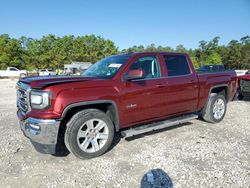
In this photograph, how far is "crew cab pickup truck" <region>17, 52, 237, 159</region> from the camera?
12.0 ft

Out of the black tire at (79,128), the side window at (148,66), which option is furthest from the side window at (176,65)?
the black tire at (79,128)

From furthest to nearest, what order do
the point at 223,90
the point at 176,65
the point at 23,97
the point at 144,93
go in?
the point at 223,90 → the point at 176,65 → the point at 144,93 → the point at 23,97

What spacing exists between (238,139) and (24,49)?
54707 mm

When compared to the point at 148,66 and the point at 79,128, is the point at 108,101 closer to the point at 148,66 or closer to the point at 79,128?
the point at 79,128

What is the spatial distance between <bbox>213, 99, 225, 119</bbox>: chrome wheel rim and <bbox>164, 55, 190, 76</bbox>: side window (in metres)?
1.53

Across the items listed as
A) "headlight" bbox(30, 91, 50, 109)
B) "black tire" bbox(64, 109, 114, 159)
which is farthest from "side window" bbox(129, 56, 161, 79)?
"headlight" bbox(30, 91, 50, 109)

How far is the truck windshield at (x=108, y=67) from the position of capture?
14.7 feet

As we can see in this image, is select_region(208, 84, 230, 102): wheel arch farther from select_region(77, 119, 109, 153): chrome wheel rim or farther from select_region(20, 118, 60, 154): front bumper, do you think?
select_region(20, 118, 60, 154): front bumper

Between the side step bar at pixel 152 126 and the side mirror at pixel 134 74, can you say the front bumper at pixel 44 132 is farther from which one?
the side mirror at pixel 134 74

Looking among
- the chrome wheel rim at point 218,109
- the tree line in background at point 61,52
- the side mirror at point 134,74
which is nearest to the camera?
the side mirror at point 134,74

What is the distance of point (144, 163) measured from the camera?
390 centimetres

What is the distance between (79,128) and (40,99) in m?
0.81

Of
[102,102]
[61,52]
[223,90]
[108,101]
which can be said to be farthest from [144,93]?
[61,52]

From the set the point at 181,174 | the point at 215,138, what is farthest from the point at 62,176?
the point at 215,138
